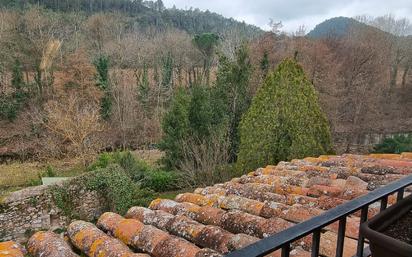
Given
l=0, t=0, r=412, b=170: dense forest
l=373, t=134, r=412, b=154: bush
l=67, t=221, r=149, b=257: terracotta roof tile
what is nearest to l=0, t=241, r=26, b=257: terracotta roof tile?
l=67, t=221, r=149, b=257: terracotta roof tile

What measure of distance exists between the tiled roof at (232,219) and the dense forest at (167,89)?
708 cm

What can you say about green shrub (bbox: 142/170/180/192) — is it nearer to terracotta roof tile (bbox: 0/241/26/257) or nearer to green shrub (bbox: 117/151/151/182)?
green shrub (bbox: 117/151/151/182)

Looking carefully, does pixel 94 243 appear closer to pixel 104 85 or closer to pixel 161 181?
pixel 161 181

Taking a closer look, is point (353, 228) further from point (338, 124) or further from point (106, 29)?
point (106, 29)

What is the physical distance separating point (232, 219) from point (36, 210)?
26.6 feet

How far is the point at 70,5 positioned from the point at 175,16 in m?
18.0

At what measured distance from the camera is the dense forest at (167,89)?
14.8 metres

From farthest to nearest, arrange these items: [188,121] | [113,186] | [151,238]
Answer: [188,121] < [113,186] < [151,238]

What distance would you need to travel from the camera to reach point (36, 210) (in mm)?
8750

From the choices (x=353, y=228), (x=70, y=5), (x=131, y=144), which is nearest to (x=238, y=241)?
(x=353, y=228)

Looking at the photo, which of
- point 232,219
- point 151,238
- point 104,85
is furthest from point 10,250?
point 104,85

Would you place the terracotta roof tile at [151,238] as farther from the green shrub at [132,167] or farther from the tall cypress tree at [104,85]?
the tall cypress tree at [104,85]

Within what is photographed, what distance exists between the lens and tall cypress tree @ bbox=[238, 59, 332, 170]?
8.10 m

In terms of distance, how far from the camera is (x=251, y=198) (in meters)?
3.44
